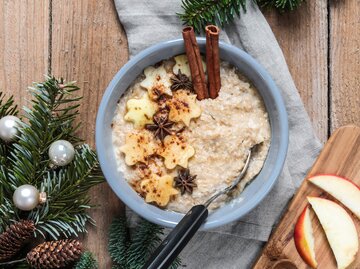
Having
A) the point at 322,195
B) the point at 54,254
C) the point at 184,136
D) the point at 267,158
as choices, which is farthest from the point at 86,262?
the point at 322,195

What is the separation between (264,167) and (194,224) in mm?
258

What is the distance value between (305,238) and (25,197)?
75 centimetres

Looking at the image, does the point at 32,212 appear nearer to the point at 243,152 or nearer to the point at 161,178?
the point at 161,178

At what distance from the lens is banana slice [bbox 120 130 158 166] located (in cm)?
160

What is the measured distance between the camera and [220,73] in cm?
164

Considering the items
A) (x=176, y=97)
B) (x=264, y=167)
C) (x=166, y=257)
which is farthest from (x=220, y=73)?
(x=166, y=257)

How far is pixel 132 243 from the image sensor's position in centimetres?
169

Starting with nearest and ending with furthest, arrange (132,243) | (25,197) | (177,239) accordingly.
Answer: (177,239) → (25,197) → (132,243)

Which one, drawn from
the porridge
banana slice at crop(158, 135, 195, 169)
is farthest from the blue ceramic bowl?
banana slice at crop(158, 135, 195, 169)

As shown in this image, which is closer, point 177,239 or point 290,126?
point 177,239

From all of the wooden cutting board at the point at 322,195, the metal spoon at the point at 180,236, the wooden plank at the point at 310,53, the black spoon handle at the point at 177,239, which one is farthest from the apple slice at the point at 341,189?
the black spoon handle at the point at 177,239

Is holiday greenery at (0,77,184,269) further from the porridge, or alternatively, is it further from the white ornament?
the porridge

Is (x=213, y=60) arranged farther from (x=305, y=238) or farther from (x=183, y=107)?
(x=305, y=238)

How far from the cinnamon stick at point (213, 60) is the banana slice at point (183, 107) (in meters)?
0.05
